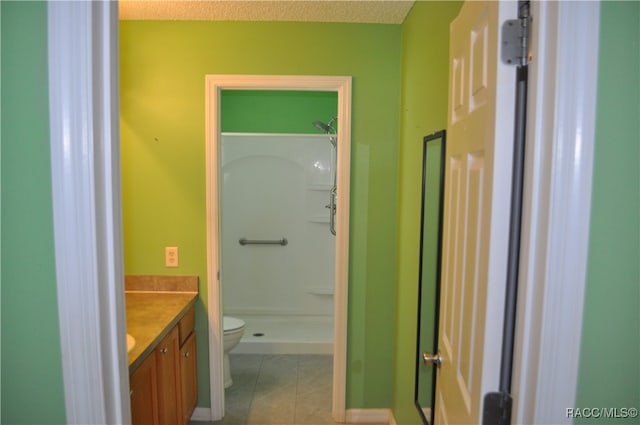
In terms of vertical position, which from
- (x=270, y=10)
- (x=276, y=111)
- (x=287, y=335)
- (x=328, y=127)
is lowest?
(x=287, y=335)

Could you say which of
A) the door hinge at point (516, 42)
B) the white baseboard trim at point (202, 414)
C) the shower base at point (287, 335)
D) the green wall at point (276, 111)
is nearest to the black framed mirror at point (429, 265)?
the door hinge at point (516, 42)

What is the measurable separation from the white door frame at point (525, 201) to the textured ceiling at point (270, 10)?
4.77ft

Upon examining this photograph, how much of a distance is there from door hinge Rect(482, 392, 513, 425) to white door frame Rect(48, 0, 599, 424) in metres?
0.04

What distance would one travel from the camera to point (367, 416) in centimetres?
246

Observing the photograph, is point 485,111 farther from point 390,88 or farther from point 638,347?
point 390,88

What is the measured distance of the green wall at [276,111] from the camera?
3740mm

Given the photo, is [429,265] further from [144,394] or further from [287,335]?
[287,335]

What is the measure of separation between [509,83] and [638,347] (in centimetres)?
57

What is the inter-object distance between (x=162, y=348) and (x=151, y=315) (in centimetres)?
20

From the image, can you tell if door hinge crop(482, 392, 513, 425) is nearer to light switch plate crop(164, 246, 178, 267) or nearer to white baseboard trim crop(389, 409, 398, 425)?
white baseboard trim crop(389, 409, 398, 425)

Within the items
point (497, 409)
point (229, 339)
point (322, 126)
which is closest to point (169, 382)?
point (229, 339)

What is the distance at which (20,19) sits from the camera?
2.23 ft

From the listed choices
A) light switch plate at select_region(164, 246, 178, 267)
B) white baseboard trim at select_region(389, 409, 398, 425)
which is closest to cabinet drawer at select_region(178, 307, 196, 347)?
light switch plate at select_region(164, 246, 178, 267)
